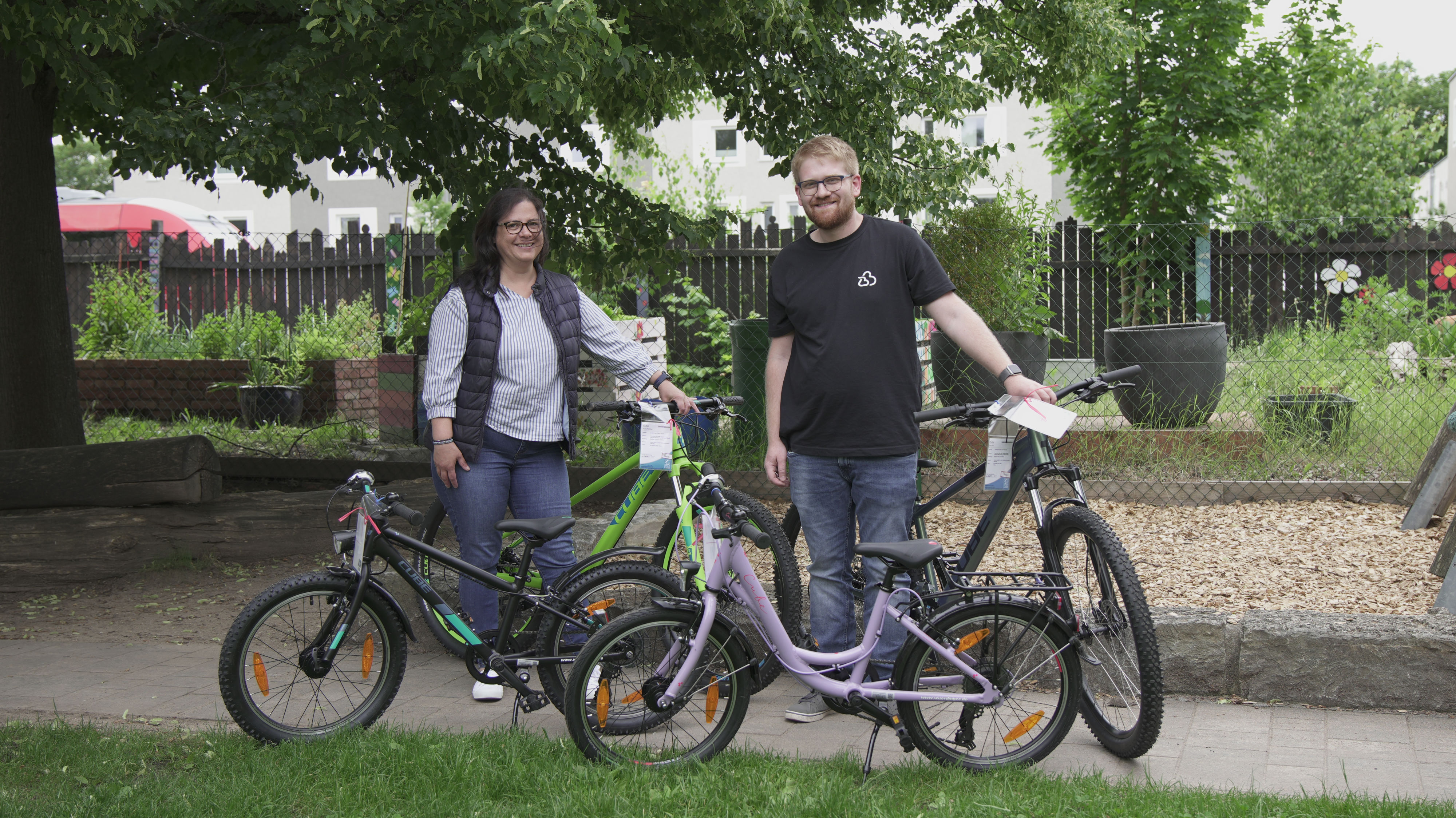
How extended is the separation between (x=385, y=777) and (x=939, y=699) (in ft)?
5.51

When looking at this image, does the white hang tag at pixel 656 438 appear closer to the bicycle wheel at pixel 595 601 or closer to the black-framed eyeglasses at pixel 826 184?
the bicycle wheel at pixel 595 601

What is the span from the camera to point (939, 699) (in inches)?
143

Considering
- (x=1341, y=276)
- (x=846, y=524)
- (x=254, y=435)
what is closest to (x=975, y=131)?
(x=1341, y=276)

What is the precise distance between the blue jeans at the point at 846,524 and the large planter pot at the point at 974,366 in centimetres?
451

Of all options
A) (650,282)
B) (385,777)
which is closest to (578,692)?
(385,777)

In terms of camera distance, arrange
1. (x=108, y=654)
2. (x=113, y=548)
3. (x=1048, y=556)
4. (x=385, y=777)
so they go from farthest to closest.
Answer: (x=113, y=548) → (x=108, y=654) → (x=1048, y=556) → (x=385, y=777)

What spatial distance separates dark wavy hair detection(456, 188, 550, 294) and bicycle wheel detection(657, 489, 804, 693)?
1.17 metres

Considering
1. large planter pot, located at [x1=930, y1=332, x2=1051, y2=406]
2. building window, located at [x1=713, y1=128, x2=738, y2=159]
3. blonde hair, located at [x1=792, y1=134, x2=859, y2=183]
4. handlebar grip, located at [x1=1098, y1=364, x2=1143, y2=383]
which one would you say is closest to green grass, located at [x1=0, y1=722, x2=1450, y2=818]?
handlebar grip, located at [x1=1098, y1=364, x2=1143, y2=383]

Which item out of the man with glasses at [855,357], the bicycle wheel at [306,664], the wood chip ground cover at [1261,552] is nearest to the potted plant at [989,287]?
the wood chip ground cover at [1261,552]

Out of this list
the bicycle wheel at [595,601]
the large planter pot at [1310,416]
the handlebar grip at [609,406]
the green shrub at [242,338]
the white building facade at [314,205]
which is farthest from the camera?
the white building facade at [314,205]

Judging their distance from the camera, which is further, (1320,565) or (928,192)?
(928,192)

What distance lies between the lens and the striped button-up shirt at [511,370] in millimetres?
4336

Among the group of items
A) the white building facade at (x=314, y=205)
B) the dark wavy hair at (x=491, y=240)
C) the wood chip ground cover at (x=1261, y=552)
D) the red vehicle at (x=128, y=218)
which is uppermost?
the white building facade at (x=314, y=205)

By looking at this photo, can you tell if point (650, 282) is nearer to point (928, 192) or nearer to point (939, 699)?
point (928, 192)
